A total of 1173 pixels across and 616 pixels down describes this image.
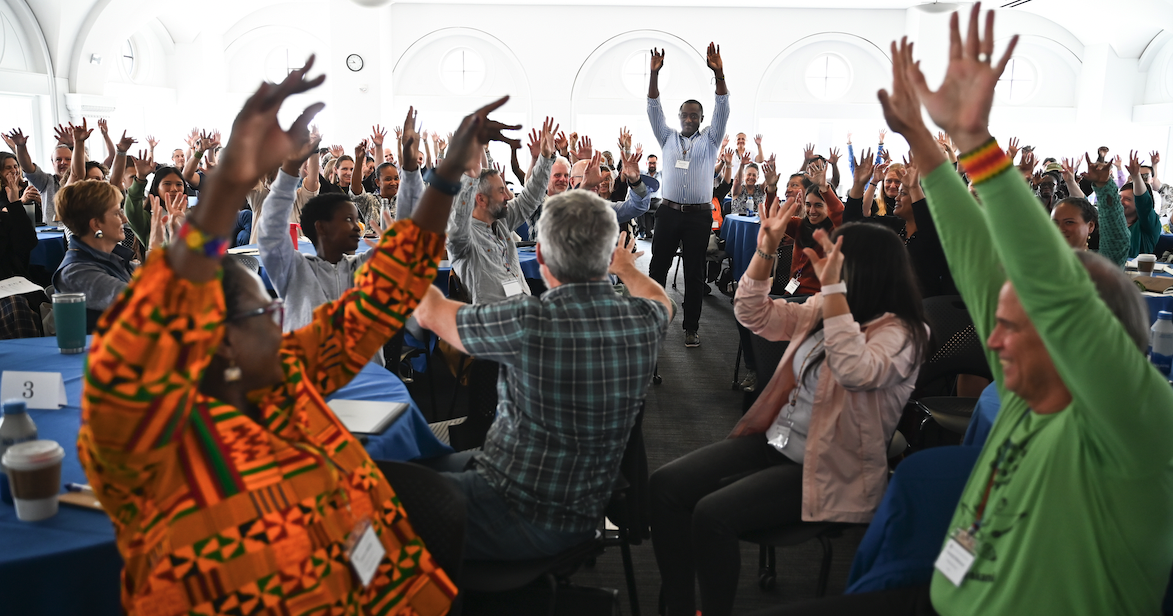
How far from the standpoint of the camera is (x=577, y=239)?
172cm

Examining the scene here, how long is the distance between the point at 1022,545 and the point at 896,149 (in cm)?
1652

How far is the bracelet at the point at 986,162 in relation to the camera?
0.98 meters

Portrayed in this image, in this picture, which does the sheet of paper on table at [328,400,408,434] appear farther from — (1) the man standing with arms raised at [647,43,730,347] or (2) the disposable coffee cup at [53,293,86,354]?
(1) the man standing with arms raised at [647,43,730,347]

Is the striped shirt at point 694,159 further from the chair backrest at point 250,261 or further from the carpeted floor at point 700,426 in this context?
the chair backrest at point 250,261

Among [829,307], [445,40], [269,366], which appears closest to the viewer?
[269,366]

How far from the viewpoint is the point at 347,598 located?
1.21m

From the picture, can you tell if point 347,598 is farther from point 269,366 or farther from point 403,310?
point 403,310

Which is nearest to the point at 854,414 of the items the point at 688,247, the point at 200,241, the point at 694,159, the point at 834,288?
the point at 834,288

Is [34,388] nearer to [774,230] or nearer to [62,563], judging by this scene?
[62,563]

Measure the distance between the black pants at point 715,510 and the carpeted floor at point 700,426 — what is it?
0.34 m

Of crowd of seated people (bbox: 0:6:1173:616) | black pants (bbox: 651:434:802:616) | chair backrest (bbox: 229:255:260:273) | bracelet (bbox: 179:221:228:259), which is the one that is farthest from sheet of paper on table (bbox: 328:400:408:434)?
chair backrest (bbox: 229:255:260:273)

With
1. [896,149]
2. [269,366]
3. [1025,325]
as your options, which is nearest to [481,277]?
[269,366]

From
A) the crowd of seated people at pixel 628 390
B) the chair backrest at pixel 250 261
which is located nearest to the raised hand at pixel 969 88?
the crowd of seated people at pixel 628 390

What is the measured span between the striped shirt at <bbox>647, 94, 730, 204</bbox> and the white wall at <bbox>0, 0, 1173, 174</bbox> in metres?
9.78
